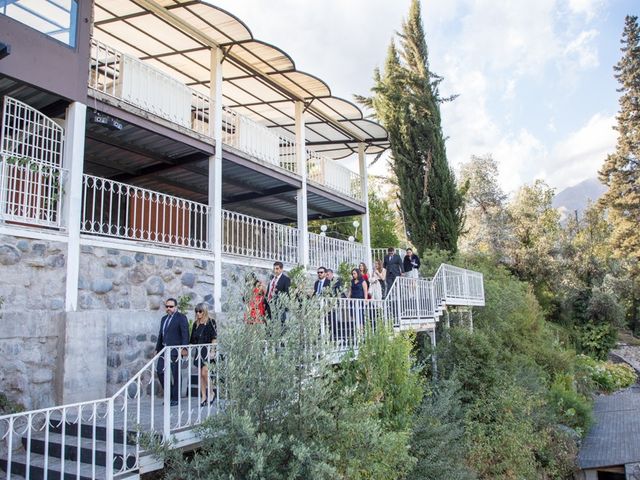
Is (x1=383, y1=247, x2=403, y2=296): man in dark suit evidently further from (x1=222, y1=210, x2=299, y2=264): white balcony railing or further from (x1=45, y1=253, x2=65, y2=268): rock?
(x1=45, y1=253, x2=65, y2=268): rock

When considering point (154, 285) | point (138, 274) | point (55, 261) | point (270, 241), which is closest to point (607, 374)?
point (270, 241)

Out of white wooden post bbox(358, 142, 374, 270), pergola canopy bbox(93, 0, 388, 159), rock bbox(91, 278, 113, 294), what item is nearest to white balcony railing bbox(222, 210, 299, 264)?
pergola canopy bbox(93, 0, 388, 159)

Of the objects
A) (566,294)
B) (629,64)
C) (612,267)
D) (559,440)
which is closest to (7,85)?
(559,440)

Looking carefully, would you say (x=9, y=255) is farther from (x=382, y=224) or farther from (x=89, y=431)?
(x=382, y=224)

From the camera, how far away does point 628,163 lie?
29531mm

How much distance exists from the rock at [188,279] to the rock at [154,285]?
515 mm

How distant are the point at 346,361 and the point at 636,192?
28.3 m

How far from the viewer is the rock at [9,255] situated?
20.9 ft

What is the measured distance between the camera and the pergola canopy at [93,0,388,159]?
30.7 feet

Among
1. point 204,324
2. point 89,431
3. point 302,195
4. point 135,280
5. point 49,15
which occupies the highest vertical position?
point 49,15

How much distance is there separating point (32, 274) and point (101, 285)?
3.45 feet

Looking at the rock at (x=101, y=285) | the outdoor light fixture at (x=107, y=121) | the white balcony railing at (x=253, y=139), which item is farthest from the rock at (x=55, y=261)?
the white balcony railing at (x=253, y=139)

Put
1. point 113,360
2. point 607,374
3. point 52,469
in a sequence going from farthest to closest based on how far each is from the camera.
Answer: point 607,374 → point 113,360 → point 52,469

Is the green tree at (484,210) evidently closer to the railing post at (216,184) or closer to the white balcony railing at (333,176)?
the white balcony railing at (333,176)
